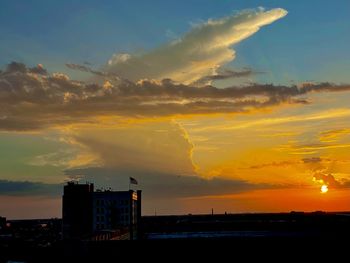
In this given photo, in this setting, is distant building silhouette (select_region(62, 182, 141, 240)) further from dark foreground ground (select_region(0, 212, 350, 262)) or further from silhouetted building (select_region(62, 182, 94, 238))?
dark foreground ground (select_region(0, 212, 350, 262))

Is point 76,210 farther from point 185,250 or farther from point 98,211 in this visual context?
point 185,250

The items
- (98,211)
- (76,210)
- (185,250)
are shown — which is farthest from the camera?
(98,211)

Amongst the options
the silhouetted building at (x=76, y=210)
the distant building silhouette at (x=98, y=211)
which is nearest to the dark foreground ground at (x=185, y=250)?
the distant building silhouette at (x=98, y=211)

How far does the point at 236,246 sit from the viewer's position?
262 feet

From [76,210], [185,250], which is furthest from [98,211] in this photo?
[185,250]

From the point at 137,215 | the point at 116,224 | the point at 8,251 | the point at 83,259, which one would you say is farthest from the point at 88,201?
the point at 83,259

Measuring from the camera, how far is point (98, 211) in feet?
549

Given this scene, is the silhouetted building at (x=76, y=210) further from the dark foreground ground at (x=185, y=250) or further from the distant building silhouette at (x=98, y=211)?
the dark foreground ground at (x=185, y=250)

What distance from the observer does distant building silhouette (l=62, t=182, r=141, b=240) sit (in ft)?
470

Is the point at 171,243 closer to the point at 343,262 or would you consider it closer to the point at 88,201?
the point at 343,262

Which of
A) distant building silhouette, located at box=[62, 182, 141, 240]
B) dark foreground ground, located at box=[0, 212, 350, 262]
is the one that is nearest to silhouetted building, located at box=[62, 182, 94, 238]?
distant building silhouette, located at box=[62, 182, 141, 240]

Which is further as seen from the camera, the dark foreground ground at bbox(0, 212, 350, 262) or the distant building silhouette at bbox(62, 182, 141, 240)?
the distant building silhouette at bbox(62, 182, 141, 240)

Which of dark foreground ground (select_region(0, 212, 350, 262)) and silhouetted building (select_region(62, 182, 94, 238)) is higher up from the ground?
silhouetted building (select_region(62, 182, 94, 238))

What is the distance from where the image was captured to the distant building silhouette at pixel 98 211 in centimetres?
14312
